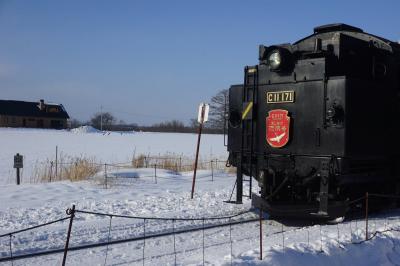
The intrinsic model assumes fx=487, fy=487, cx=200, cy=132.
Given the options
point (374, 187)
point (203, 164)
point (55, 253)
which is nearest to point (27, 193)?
point (55, 253)

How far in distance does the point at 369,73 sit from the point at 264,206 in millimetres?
3233

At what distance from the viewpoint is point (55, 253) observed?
22.7 ft

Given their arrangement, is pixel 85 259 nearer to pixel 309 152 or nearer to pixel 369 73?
pixel 309 152

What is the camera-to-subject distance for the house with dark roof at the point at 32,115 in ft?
262

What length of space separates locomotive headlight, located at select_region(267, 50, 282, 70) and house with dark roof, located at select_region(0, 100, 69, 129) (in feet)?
253

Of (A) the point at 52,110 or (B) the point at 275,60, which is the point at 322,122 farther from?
(A) the point at 52,110

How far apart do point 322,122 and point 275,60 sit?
1.50m

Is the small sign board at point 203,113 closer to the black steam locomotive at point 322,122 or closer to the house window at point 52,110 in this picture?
the black steam locomotive at point 322,122

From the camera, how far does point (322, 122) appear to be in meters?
8.55

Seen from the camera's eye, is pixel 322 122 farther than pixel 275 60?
No

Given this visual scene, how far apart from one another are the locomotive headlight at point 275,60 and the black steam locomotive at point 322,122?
0.02 metres

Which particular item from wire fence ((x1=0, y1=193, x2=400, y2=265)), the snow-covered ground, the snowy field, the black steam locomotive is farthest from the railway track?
the snow-covered ground

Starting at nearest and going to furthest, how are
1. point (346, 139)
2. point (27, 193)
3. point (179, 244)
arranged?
1. point (179, 244)
2. point (346, 139)
3. point (27, 193)

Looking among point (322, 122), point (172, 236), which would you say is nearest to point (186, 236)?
point (172, 236)
